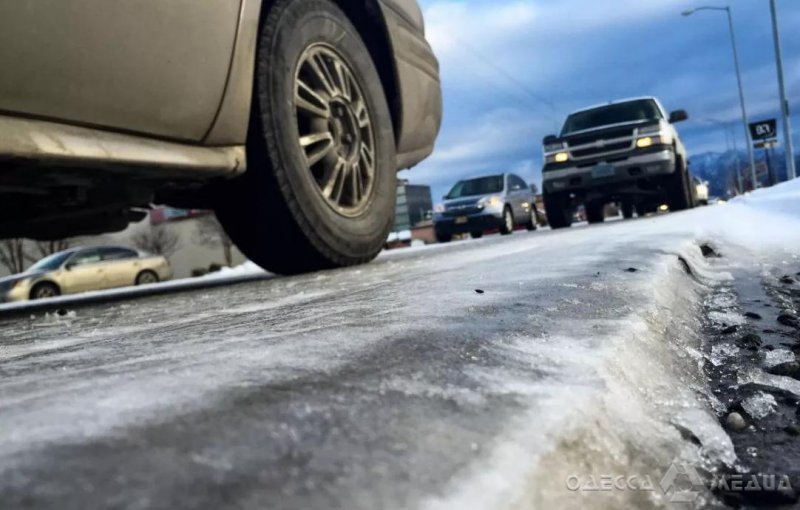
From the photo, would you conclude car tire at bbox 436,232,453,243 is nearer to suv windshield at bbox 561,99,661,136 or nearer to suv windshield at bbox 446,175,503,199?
suv windshield at bbox 446,175,503,199

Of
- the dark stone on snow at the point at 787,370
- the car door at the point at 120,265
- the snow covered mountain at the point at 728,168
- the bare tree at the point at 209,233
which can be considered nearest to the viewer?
the dark stone on snow at the point at 787,370

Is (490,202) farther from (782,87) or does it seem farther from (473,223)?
(782,87)

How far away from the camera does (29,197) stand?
2.58 m

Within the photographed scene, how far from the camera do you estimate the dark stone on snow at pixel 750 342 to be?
4.43ft

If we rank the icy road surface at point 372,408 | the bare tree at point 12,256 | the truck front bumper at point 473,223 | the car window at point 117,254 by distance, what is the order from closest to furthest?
the icy road surface at point 372,408 < the truck front bumper at point 473,223 < the car window at point 117,254 < the bare tree at point 12,256

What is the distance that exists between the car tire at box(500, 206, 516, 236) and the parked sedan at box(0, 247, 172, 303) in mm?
7565

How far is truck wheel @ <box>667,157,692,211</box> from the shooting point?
364 inches

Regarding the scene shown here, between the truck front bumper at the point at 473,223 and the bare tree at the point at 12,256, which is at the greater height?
the bare tree at the point at 12,256

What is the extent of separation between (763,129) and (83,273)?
2003 centimetres

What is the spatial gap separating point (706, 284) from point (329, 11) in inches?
75.4

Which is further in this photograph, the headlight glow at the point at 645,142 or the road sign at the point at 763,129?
the road sign at the point at 763,129

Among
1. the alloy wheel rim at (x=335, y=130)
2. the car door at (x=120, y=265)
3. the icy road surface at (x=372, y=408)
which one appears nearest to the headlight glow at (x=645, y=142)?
the alloy wheel rim at (x=335, y=130)

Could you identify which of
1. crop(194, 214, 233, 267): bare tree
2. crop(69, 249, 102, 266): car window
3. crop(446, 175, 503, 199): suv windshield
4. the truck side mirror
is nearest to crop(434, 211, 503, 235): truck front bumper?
crop(446, 175, 503, 199): suv windshield

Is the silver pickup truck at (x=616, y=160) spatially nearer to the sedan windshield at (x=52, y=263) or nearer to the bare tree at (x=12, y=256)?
the sedan windshield at (x=52, y=263)
